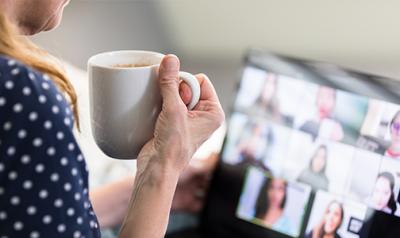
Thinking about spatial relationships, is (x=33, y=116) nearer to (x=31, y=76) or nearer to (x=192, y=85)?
(x=31, y=76)

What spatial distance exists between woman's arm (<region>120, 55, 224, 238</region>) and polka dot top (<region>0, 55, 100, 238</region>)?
0.11 metres

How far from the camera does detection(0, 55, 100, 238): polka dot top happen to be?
55cm

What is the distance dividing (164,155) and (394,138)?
32 cm

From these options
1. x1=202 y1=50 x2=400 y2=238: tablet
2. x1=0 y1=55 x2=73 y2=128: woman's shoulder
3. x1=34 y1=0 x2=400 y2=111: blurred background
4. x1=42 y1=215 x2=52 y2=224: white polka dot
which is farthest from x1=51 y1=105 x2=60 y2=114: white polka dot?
x1=34 y1=0 x2=400 y2=111: blurred background

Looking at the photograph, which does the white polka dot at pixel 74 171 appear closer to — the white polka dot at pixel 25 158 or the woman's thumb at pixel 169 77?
the white polka dot at pixel 25 158

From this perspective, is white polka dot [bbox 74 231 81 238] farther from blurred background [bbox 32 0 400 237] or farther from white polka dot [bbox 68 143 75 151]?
blurred background [bbox 32 0 400 237]

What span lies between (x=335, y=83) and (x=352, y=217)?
0.20 m

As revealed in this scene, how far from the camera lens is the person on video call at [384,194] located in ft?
2.57

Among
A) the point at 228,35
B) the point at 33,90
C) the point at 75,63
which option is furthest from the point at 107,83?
the point at 75,63

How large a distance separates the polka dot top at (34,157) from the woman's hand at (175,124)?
0.14 m

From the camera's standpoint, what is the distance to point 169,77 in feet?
2.21

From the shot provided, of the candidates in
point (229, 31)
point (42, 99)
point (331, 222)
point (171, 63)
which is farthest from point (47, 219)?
point (229, 31)

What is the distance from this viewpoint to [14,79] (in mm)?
548

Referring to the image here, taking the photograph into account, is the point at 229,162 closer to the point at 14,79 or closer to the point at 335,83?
the point at 335,83
